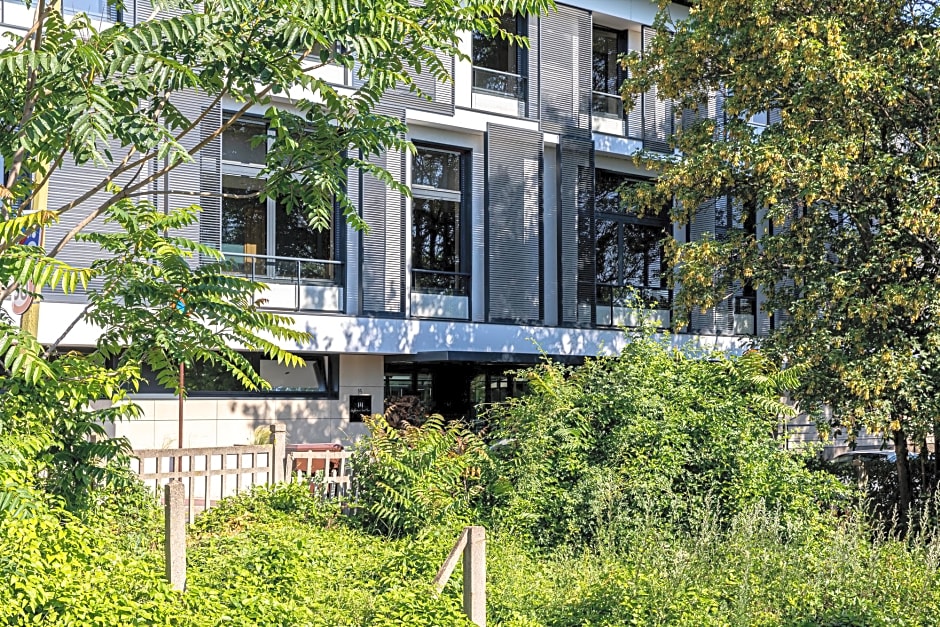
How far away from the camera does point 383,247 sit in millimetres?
19234

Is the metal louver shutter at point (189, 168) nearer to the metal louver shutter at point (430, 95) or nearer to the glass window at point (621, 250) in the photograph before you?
the metal louver shutter at point (430, 95)

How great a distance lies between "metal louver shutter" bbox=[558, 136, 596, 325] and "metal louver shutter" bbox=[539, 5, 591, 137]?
18.4 inches

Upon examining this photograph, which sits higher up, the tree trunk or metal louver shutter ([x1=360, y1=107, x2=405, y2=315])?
metal louver shutter ([x1=360, y1=107, x2=405, y2=315])

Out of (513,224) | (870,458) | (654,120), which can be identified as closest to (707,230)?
(654,120)

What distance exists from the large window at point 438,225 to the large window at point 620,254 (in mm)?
3460

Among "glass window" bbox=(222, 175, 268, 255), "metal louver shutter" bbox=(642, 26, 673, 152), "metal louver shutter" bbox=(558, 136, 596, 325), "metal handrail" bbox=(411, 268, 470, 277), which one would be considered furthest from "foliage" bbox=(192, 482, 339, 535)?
"metal louver shutter" bbox=(642, 26, 673, 152)

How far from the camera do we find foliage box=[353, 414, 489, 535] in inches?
440

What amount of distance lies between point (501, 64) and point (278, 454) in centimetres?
1148

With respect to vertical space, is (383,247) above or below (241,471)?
above

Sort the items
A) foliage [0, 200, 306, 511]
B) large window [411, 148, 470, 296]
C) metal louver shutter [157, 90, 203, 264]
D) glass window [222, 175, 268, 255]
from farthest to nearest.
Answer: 1. large window [411, 148, 470, 296]
2. glass window [222, 175, 268, 255]
3. metal louver shutter [157, 90, 203, 264]
4. foliage [0, 200, 306, 511]

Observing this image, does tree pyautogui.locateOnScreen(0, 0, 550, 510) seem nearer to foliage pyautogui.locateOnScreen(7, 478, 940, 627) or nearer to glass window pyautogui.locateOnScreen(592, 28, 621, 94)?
foliage pyautogui.locateOnScreen(7, 478, 940, 627)

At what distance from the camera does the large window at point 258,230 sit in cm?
1811

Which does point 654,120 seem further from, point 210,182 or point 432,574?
point 432,574

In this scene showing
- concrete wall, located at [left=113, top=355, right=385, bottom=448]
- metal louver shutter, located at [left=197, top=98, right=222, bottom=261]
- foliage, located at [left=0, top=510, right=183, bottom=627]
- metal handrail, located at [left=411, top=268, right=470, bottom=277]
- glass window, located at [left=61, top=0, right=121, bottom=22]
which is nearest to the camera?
foliage, located at [left=0, top=510, right=183, bottom=627]
